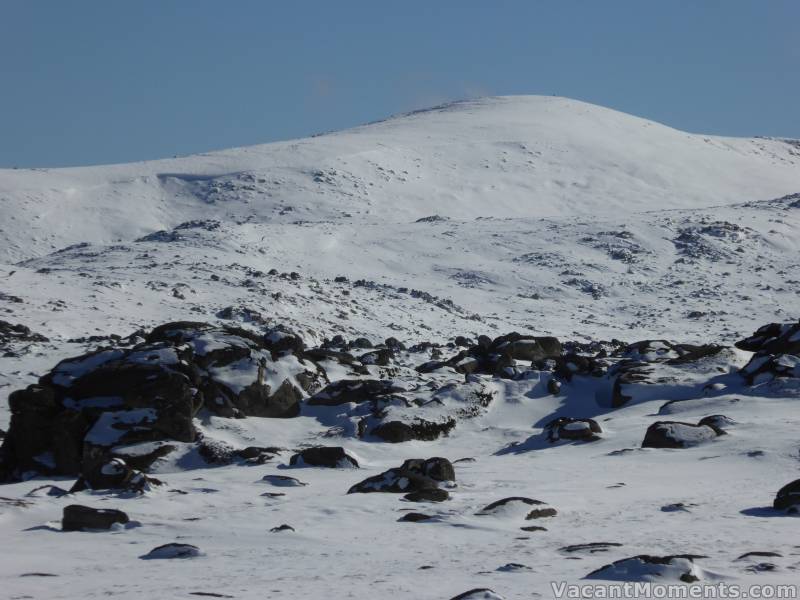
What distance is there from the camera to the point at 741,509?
12.8m

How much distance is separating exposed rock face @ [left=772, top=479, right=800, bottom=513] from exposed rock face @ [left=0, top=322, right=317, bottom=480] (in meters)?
10.8

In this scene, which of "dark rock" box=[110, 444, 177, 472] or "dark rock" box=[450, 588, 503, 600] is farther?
"dark rock" box=[110, 444, 177, 472]

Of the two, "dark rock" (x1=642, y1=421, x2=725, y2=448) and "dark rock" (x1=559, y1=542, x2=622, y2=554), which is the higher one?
"dark rock" (x1=642, y1=421, x2=725, y2=448)

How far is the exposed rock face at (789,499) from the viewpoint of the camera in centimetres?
1227

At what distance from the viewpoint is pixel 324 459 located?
1831 centimetres

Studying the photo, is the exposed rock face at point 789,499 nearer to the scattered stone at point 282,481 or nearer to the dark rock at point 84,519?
the scattered stone at point 282,481

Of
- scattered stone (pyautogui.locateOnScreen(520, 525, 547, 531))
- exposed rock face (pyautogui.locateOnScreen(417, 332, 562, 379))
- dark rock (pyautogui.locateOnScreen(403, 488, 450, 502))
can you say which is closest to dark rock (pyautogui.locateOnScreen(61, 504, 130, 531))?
dark rock (pyautogui.locateOnScreen(403, 488, 450, 502))

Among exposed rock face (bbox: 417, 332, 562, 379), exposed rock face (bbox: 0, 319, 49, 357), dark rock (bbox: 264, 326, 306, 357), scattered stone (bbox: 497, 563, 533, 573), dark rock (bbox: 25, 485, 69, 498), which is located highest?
exposed rock face (bbox: 0, 319, 49, 357)

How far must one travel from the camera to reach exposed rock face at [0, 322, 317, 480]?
18562 mm

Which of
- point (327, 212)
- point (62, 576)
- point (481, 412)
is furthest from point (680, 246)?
point (62, 576)

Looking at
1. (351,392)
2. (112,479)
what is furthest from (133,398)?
(351,392)

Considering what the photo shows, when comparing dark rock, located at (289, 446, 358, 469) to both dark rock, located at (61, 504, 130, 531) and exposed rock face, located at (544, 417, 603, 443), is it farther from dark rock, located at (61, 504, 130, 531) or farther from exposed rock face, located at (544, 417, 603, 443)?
dark rock, located at (61, 504, 130, 531)

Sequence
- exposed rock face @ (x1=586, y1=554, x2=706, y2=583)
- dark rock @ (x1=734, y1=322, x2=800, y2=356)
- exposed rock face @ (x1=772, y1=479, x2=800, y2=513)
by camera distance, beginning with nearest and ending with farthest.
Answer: exposed rock face @ (x1=586, y1=554, x2=706, y2=583) < exposed rock face @ (x1=772, y1=479, x2=800, y2=513) < dark rock @ (x1=734, y1=322, x2=800, y2=356)

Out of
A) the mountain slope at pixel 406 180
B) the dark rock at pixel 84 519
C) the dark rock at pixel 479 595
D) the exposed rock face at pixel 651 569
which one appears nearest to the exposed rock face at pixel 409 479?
the dark rock at pixel 84 519
